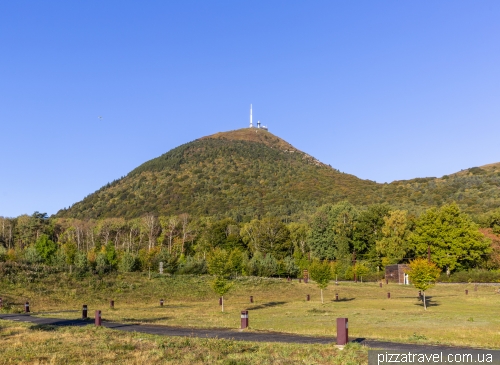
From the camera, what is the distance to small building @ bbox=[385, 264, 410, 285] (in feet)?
249

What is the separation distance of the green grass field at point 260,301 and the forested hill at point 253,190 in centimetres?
6216

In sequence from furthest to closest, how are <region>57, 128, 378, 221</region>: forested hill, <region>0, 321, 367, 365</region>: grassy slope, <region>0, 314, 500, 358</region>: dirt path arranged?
<region>57, 128, 378, 221</region>: forested hill < <region>0, 314, 500, 358</region>: dirt path < <region>0, 321, 367, 365</region>: grassy slope

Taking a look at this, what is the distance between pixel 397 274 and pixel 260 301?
118 feet

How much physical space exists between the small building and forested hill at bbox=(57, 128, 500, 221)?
3984 cm

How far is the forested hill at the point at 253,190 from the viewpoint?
138250 millimetres

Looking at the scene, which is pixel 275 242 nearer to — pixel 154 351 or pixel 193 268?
pixel 193 268

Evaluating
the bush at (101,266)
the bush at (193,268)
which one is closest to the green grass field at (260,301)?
the bush at (101,266)

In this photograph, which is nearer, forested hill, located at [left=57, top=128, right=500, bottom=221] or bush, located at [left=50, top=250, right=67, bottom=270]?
bush, located at [left=50, top=250, right=67, bottom=270]

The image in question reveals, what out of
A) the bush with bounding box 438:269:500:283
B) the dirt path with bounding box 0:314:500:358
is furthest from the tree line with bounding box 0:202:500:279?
the dirt path with bounding box 0:314:500:358

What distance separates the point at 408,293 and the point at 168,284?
98.0 ft

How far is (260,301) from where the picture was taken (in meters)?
49.2

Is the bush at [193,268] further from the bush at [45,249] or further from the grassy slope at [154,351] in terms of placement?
the grassy slope at [154,351]

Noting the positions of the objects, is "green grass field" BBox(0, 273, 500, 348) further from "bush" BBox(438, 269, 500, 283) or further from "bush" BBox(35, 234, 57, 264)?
"bush" BBox(35, 234, 57, 264)

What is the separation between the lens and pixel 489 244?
260 feet
